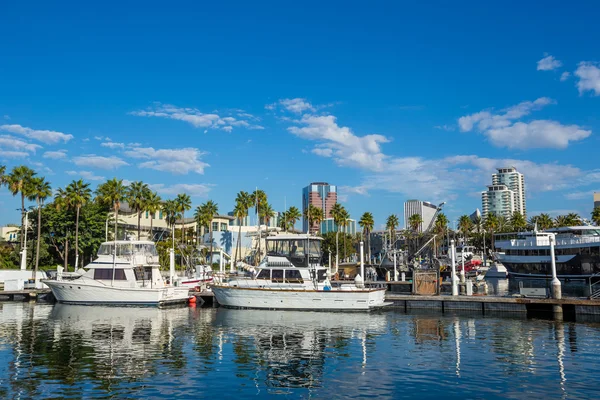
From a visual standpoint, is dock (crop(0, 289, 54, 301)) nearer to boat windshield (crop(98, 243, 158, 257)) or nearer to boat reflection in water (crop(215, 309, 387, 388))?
boat windshield (crop(98, 243, 158, 257))

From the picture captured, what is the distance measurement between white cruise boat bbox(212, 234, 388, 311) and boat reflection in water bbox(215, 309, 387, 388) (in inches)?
35.5

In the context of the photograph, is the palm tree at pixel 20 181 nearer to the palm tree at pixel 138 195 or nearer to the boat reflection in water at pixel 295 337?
the palm tree at pixel 138 195

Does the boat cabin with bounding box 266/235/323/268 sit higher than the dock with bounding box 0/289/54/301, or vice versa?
the boat cabin with bounding box 266/235/323/268

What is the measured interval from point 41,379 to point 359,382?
36.1ft

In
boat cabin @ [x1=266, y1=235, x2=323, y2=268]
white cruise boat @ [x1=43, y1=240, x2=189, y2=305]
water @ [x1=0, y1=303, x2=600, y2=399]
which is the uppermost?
boat cabin @ [x1=266, y1=235, x2=323, y2=268]

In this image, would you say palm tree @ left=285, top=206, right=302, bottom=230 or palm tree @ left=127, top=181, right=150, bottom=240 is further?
palm tree @ left=285, top=206, right=302, bottom=230

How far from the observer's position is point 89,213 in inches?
2603

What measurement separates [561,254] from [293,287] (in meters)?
46.5

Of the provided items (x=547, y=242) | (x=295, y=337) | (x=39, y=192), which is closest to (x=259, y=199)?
(x=39, y=192)

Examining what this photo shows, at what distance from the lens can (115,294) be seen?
4191 centimetres

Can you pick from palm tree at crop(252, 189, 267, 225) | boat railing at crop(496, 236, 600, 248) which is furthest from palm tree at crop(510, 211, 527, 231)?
palm tree at crop(252, 189, 267, 225)

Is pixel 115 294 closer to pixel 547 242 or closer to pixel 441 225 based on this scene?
pixel 547 242

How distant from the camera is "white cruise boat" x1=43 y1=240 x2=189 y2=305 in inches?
1640

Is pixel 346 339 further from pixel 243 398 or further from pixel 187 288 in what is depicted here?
pixel 187 288
